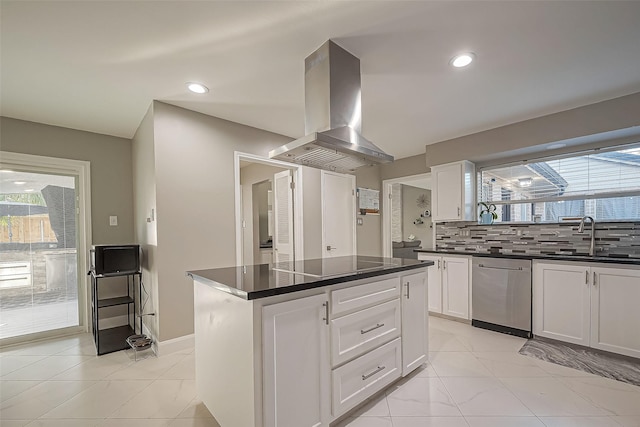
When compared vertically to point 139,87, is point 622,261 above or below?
below

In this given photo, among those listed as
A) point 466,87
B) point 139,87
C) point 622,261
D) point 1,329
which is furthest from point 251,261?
point 622,261

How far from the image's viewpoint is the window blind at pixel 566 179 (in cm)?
282

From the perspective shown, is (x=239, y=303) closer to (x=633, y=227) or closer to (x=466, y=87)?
(x=466, y=87)

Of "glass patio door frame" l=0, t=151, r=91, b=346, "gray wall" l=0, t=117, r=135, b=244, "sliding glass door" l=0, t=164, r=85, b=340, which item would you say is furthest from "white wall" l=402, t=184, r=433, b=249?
"sliding glass door" l=0, t=164, r=85, b=340

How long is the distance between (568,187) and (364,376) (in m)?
3.15

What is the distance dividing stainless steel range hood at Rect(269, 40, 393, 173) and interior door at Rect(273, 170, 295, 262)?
1.70 meters

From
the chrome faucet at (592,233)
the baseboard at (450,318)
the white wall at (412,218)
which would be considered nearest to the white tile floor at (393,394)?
the baseboard at (450,318)

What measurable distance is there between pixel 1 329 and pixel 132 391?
6.85 feet

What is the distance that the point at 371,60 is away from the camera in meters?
2.03

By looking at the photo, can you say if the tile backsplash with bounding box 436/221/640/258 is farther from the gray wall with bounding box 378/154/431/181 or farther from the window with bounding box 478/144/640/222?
the gray wall with bounding box 378/154/431/181

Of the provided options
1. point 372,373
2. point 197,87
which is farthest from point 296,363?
point 197,87

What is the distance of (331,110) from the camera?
6.18 ft

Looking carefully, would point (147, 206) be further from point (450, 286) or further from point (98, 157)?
point (450, 286)

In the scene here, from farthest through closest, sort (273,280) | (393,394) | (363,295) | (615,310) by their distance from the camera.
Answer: (615,310) → (393,394) → (363,295) → (273,280)
